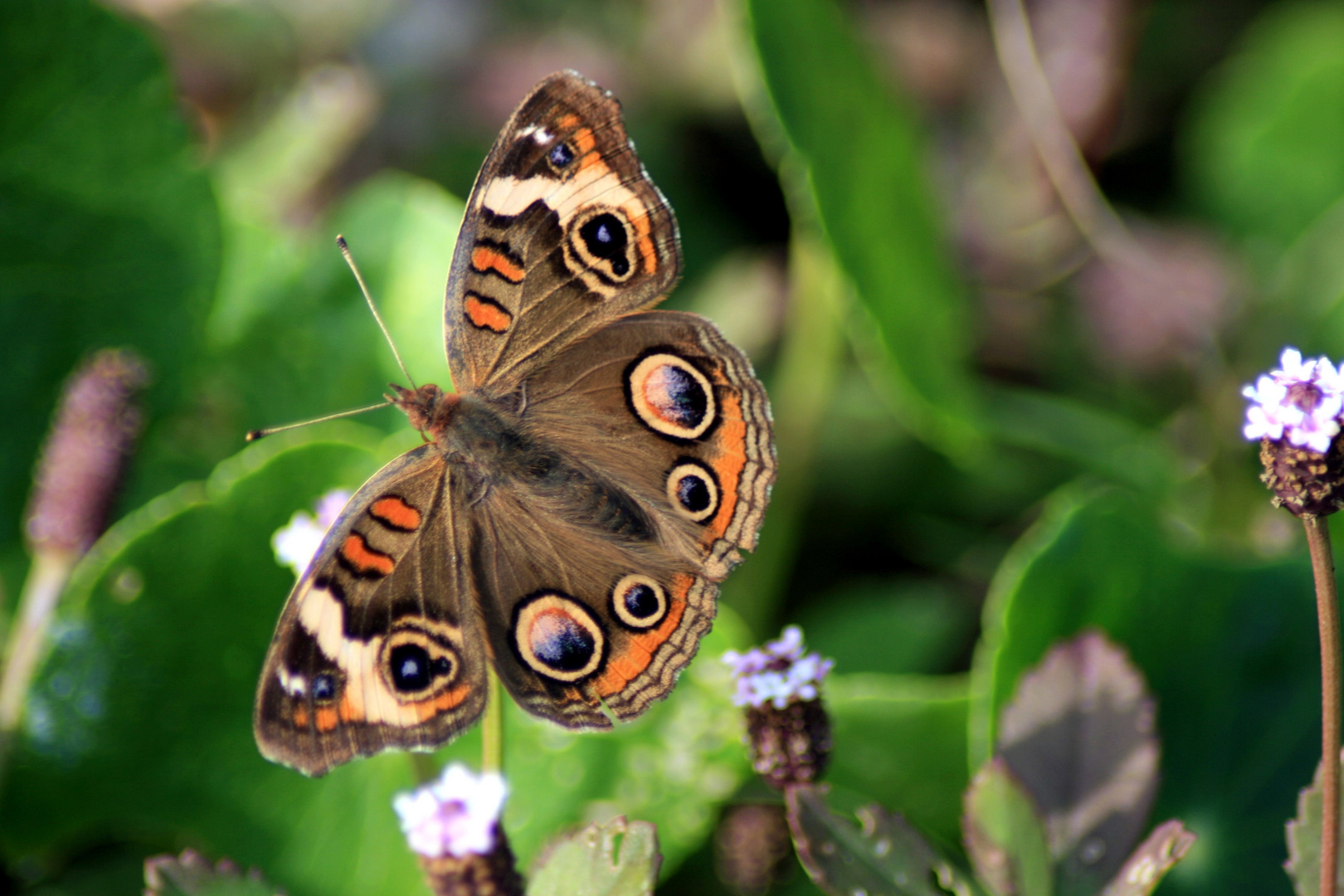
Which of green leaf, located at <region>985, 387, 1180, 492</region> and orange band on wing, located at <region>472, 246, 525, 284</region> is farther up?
green leaf, located at <region>985, 387, 1180, 492</region>

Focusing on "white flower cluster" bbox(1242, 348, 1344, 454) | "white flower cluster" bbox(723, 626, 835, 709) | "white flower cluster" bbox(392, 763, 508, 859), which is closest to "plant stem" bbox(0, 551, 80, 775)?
"white flower cluster" bbox(392, 763, 508, 859)

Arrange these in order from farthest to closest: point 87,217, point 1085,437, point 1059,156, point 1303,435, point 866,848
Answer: point 1059,156 < point 1085,437 < point 87,217 < point 866,848 < point 1303,435

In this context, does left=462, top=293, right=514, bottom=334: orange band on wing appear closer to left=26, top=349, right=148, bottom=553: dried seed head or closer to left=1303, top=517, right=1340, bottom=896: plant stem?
left=26, top=349, right=148, bottom=553: dried seed head

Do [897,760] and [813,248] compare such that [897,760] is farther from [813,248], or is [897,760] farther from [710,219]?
[710,219]

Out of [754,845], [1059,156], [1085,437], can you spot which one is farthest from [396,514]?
[1059,156]

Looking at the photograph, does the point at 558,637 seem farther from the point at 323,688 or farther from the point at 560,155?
the point at 560,155
